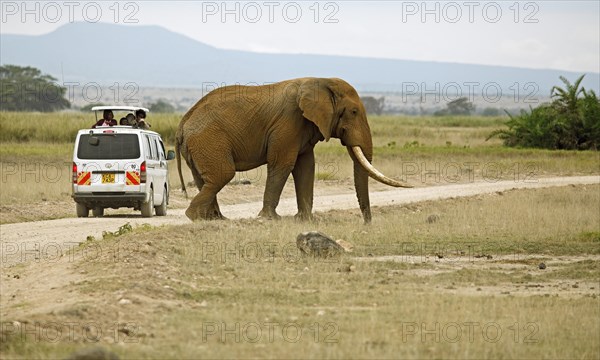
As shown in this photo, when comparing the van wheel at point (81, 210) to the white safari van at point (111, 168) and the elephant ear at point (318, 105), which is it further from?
the elephant ear at point (318, 105)

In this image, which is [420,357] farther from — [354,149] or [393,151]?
[393,151]

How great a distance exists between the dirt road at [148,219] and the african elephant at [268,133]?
2135mm

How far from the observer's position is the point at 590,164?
40.8m

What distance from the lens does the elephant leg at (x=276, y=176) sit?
2055cm

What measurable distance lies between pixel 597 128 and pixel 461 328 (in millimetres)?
37525

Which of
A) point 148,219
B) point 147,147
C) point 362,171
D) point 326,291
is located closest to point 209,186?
point 362,171

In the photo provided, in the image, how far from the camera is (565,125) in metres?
47.7

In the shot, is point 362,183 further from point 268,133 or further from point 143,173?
point 143,173

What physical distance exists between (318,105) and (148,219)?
554 centimetres

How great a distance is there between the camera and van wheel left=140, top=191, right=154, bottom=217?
23930 mm

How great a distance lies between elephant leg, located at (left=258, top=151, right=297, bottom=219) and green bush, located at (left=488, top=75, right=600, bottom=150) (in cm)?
2890

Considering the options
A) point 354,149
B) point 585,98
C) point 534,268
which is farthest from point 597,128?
point 534,268

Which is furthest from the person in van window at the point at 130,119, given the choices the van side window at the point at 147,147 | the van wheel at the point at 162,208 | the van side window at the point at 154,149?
the van wheel at the point at 162,208

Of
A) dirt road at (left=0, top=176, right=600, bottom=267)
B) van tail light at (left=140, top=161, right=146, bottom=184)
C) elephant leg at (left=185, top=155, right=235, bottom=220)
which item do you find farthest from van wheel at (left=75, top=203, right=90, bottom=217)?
elephant leg at (left=185, top=155, right=235, bottom=220)
